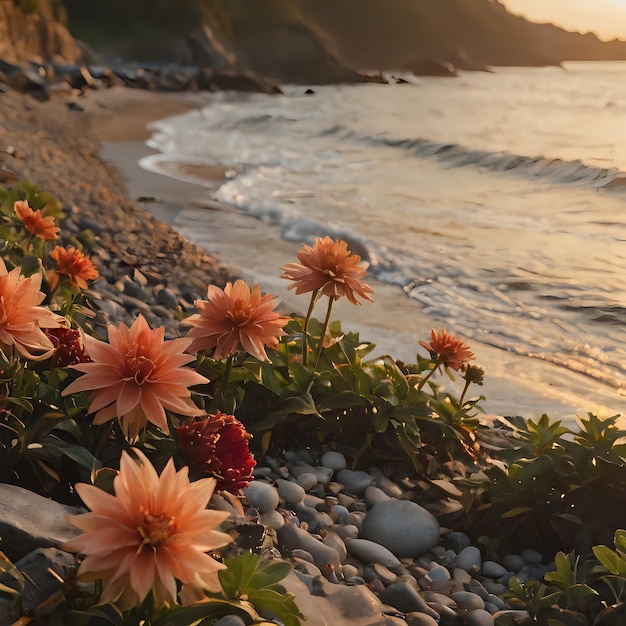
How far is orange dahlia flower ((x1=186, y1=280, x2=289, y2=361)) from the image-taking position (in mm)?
1881

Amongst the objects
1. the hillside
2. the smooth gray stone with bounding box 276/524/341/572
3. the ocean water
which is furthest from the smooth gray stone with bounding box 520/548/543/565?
the hillside

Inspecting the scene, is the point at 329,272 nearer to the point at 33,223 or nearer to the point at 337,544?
the point at 337,544

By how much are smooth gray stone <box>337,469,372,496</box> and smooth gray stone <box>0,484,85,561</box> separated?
119 centimetres

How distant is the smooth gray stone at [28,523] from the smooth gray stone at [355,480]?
1192 millimetres

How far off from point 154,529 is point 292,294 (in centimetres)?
445

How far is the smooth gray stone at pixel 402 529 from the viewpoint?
2.29 metres

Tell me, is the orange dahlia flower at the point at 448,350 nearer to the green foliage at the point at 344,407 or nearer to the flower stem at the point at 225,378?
the green foliage at the point at 344,407

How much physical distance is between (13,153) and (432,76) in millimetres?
79933

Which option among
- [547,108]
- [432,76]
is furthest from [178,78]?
[432,76]

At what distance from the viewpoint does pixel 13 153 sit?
7.49 meters

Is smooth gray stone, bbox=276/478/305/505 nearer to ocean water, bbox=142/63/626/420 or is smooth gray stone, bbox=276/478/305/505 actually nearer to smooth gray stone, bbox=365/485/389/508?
smooth gray stone, bbox=365/485/389/508

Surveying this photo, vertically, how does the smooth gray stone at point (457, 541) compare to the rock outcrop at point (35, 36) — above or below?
below

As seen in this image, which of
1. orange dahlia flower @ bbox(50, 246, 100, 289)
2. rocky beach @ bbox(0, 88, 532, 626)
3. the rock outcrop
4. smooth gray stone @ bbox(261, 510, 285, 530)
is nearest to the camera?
rocky beach @ bbox(0, 88, 532, 626)

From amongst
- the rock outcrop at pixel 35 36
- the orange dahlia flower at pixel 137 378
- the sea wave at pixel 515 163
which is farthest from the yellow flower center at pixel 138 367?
the rock outcrop at pixel 35 36
